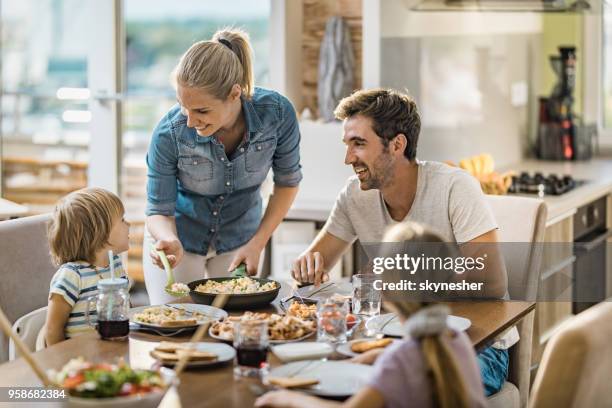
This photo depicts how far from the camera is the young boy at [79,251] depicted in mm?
2395

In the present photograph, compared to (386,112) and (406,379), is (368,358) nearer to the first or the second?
(406,379)

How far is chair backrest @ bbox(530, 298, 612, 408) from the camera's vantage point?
1736mm

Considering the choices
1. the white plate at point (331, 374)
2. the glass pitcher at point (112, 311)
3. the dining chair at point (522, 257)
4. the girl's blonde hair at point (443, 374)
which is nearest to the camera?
the girl's blonde hair at point (443, 374)

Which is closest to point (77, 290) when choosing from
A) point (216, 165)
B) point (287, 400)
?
point (216, 165)

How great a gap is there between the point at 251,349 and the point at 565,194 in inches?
99.5

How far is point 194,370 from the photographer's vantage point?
2.03 m

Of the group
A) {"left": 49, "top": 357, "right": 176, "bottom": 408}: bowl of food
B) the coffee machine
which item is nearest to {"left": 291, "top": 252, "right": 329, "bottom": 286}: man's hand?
{"left": 49, "top": 357, "right": 176, "bottom": 408}: bowl of food

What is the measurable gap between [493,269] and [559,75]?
300 cm

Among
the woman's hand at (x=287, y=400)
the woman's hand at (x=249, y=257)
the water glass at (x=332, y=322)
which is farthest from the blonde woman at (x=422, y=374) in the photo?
the woman's hand at (x=249, y=257)

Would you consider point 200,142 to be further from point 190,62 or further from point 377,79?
point 377,79

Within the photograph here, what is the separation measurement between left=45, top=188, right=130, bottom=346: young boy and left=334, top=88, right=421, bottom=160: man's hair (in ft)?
2.24

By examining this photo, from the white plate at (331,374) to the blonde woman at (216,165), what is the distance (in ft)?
2.71

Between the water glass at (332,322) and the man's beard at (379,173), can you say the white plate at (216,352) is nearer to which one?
the water glass at (332,322)

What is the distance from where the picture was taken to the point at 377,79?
388cm
